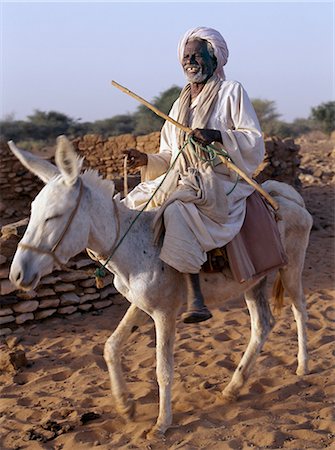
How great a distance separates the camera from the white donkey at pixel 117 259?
3.33 meters

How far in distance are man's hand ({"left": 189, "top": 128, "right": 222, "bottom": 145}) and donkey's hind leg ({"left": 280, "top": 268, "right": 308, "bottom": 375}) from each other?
62.8 inches

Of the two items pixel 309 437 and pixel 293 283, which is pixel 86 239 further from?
pixel 293 283

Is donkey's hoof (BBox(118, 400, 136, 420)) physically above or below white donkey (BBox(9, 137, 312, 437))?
below

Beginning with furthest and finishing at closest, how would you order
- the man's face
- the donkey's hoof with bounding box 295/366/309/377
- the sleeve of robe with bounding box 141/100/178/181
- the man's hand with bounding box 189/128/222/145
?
the donkey's hoof with bounding box 295/366/309/377 < the sleeve of robe with bounding box 141/100/178/181 < the man's face < the man's hand with bounding box 189/128/222/145

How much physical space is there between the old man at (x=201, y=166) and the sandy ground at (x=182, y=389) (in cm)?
83

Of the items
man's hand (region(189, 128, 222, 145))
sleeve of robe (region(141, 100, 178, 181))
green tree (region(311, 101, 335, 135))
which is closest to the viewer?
man's hand (region(189, 128, 222, 145))

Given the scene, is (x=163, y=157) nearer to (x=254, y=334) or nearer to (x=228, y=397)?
(x=254, y=334)

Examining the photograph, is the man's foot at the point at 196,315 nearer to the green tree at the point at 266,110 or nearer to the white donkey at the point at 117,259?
the white donkey at the point at 117,259

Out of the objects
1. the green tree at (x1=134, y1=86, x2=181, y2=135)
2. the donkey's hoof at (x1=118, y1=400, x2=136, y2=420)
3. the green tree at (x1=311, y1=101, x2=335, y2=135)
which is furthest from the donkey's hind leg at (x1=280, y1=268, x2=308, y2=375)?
the green tree at (x1=311, y1=101, x2=335, y2=135)

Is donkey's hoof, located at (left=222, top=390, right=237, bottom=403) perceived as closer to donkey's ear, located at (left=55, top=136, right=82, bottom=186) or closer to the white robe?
the white robe

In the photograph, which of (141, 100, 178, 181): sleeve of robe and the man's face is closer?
the man's face

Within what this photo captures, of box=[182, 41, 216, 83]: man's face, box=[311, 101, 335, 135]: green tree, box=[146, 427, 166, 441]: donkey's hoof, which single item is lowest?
box=[146, 427, 166, 441]: donkey's hoof

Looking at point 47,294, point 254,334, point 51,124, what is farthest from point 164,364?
point 51,124

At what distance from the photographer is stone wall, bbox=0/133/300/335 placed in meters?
6.74
